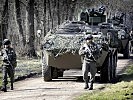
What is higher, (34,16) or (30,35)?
(34,16)

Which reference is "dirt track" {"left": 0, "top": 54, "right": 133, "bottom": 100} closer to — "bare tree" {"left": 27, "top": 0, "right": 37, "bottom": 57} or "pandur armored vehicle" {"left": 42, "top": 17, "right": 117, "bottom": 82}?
"pandur armored vehicle" {"left": 42, "top": 17, "right": 117, "bottom": 82}

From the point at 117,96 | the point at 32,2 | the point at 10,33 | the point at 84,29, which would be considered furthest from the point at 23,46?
the point at 117,96

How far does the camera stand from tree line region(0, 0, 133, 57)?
2714 cm

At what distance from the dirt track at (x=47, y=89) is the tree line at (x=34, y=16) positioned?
4.46 metres

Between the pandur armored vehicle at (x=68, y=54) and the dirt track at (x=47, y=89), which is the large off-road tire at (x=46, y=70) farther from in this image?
the dirt track at (x=47, y=89)

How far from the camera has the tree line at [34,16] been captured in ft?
89.0

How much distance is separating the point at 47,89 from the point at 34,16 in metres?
26.4

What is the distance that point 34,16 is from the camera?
40.0 meters

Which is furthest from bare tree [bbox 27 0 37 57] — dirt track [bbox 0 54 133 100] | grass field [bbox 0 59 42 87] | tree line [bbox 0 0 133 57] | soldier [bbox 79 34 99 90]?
soldier [bbox 79 34 99 90]

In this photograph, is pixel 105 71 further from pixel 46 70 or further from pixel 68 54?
pixel 46 70

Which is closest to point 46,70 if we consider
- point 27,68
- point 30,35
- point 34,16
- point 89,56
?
point 89,56

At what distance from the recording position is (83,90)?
13703 mm

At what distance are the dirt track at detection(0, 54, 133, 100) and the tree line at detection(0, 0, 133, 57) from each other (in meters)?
4.46

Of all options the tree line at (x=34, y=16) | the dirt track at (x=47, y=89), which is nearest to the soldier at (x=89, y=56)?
the dirt track at (x=47, y=89)
